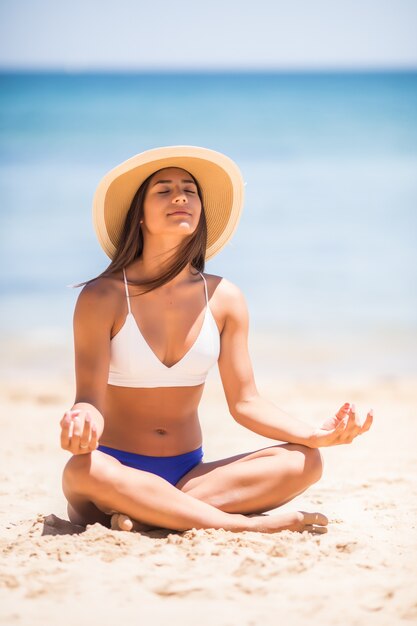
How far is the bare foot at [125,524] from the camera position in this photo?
131 inches

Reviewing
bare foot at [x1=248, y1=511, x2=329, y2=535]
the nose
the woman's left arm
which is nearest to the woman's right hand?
bare foot at [x1=248, y1=511, x2=329, y2=535]

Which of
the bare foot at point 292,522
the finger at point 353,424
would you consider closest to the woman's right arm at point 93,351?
the bare foot at point 292,522

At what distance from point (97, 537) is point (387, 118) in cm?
2010

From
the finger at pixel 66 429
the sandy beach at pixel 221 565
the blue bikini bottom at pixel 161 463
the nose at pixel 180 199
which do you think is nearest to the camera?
the sandy beach at pixel 221 565

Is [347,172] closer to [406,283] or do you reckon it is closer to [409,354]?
[406,283]

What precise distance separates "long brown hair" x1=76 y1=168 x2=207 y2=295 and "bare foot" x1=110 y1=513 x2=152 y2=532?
3.23 feet

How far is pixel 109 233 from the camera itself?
404 centimetres

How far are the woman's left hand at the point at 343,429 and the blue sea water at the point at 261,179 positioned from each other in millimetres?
6324

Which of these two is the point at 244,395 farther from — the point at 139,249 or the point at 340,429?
the point at 139,249

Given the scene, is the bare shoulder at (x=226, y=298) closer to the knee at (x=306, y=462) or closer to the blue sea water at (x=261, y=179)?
the knee at (x=306, y=462)

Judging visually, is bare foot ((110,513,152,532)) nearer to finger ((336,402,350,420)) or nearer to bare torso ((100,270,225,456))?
bare torso ((100,270,225,456))

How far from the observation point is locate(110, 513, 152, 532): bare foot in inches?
131

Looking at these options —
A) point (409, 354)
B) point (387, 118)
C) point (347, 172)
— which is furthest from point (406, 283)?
point (387, 118)

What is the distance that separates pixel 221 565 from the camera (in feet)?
9.78
